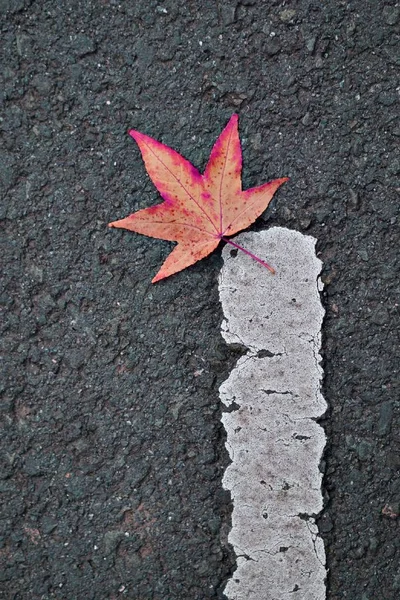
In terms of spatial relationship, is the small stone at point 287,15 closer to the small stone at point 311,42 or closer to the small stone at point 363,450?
the small stone at point 311,42

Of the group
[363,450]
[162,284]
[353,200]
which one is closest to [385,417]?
[363,450]

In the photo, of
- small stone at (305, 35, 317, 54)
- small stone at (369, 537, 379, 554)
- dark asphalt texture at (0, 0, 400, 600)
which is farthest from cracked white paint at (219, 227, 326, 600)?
small stone at (305, 35, 317, 54)

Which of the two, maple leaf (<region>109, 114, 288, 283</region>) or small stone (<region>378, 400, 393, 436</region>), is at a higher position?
maple leaf (<region>109, 114, 288, 283</region>)

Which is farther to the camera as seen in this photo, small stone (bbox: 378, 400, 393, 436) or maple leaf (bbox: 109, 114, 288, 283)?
small stone (bbox: 378, 400, 393, 436)

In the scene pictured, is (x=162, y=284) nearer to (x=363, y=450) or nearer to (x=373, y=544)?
(x=363, y=450)

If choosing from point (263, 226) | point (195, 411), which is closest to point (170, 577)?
point (195, 411)

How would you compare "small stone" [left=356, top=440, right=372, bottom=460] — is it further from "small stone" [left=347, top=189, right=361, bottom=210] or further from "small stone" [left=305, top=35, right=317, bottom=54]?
"small stone" [left=305, top=35, right=317, bottom=54]

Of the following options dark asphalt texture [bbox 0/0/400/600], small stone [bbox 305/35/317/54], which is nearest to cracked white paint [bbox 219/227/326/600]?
dark asphalt texture [bbox 0/0/400/600]

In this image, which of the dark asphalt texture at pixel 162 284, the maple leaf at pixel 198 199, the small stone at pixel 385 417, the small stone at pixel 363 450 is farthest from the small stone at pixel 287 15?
the small stone at pixel 363 450

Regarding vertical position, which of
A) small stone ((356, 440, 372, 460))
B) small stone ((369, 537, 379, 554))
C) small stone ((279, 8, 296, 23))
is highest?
small stone ((279, 8, 296, 23))
